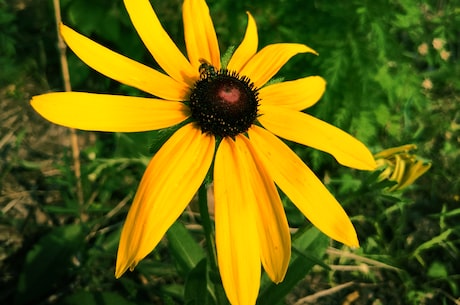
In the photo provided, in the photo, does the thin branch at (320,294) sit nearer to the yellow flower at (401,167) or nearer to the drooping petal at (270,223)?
the yellow flower at (401,167)

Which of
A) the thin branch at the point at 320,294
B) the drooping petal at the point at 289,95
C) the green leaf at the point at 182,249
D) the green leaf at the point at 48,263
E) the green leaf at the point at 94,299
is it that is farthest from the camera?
the thin branch at the point at 320,294

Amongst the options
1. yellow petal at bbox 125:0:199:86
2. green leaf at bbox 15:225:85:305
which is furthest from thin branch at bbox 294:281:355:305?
yellow petal at bbox 125:0:199:86

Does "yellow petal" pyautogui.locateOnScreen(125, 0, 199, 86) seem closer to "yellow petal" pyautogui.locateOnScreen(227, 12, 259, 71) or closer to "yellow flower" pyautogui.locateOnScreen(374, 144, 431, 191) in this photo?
"yellow petal" pyautogui.locateOnScreen(227, 12, 259, 71)

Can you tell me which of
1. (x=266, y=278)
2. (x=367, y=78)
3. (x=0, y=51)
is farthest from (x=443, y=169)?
(x=0, y=51)

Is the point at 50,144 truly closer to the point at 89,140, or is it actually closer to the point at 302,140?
the point at 89,140

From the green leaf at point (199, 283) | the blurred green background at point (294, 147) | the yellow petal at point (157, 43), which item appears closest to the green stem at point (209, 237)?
the green leaf at point (199, 283)

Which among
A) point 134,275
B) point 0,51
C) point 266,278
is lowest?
point 266,278
